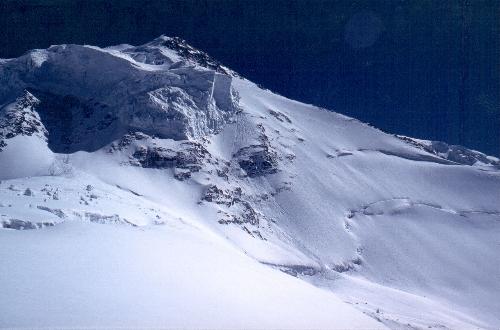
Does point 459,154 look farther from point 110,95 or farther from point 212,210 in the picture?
point 212,210

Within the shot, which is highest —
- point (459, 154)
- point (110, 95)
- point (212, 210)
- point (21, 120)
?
point (459, 154)

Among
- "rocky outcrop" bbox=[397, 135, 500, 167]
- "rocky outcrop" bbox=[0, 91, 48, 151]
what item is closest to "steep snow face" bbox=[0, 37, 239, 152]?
"rocky outcrop" bbox=[0, 91, 48, 151]

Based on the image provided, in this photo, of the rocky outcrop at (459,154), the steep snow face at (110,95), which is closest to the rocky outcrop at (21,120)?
the steep snow face at (110,95)

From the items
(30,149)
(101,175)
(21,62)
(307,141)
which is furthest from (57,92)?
(307,141)

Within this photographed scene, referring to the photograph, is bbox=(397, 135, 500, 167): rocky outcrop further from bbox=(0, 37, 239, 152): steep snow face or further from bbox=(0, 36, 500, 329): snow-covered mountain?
bbox=(0, 37, 239, 152): steep snow face

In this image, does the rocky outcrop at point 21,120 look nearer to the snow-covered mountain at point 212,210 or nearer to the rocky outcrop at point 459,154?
the snow-covered mountain at point 212,210

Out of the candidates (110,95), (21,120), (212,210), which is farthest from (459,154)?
(21,120)

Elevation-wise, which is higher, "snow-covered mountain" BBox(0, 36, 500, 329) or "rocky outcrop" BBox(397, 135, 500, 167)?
"rocky outcrop" BBox(397, 135, 500, 167)

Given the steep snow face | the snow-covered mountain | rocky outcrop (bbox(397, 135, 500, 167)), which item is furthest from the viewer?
rocky outcrop (bbox(397, 135, 500, 167))
